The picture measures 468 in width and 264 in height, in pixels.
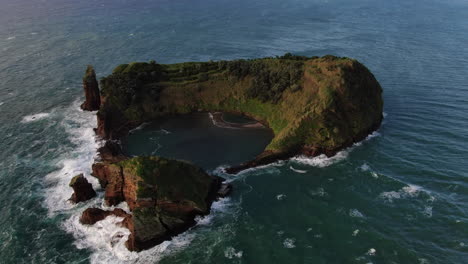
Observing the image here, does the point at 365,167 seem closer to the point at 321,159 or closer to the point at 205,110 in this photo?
the point at 321,159

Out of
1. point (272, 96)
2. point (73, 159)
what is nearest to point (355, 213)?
point (272, 96)

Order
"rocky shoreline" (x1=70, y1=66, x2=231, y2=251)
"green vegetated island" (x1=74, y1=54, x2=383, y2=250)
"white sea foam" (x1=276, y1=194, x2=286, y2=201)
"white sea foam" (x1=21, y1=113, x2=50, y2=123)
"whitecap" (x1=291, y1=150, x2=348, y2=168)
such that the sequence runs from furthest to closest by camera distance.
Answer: "white sea foam" (x1=21, y1=113, x2=50, y2=123), "whitecap" (x1=291, y1=150, x2=348, y2=168), "white sea foam" (x1=276, y1=194, x2=286, y2=201), "green vegetated island" (x1=74, y1=54, x2=383, y2=250), "rocky shoreline" (x1=70, y1=66, x2=231, y2=251)

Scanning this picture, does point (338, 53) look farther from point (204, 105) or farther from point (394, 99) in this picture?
point (204, 105)

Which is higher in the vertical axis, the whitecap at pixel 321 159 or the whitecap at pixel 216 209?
the whitecap at pixel 321 159

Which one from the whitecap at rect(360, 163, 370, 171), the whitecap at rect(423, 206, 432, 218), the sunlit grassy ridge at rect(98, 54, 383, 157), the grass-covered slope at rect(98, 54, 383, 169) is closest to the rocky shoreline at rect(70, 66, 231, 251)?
the grass-covered slope at rect(98, 54, 383, 169)

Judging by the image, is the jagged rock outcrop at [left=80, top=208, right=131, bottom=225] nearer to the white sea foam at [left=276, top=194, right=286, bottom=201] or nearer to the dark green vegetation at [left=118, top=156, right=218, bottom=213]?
the dark green vegetation at [left=118, top=156, right=218, bottom=213]

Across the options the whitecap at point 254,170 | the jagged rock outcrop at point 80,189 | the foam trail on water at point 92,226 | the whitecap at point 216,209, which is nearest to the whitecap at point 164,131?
the foam trail on water at point 92,226

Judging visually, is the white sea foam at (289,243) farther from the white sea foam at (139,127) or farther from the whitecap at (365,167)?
the white sea foam at (139,127)
